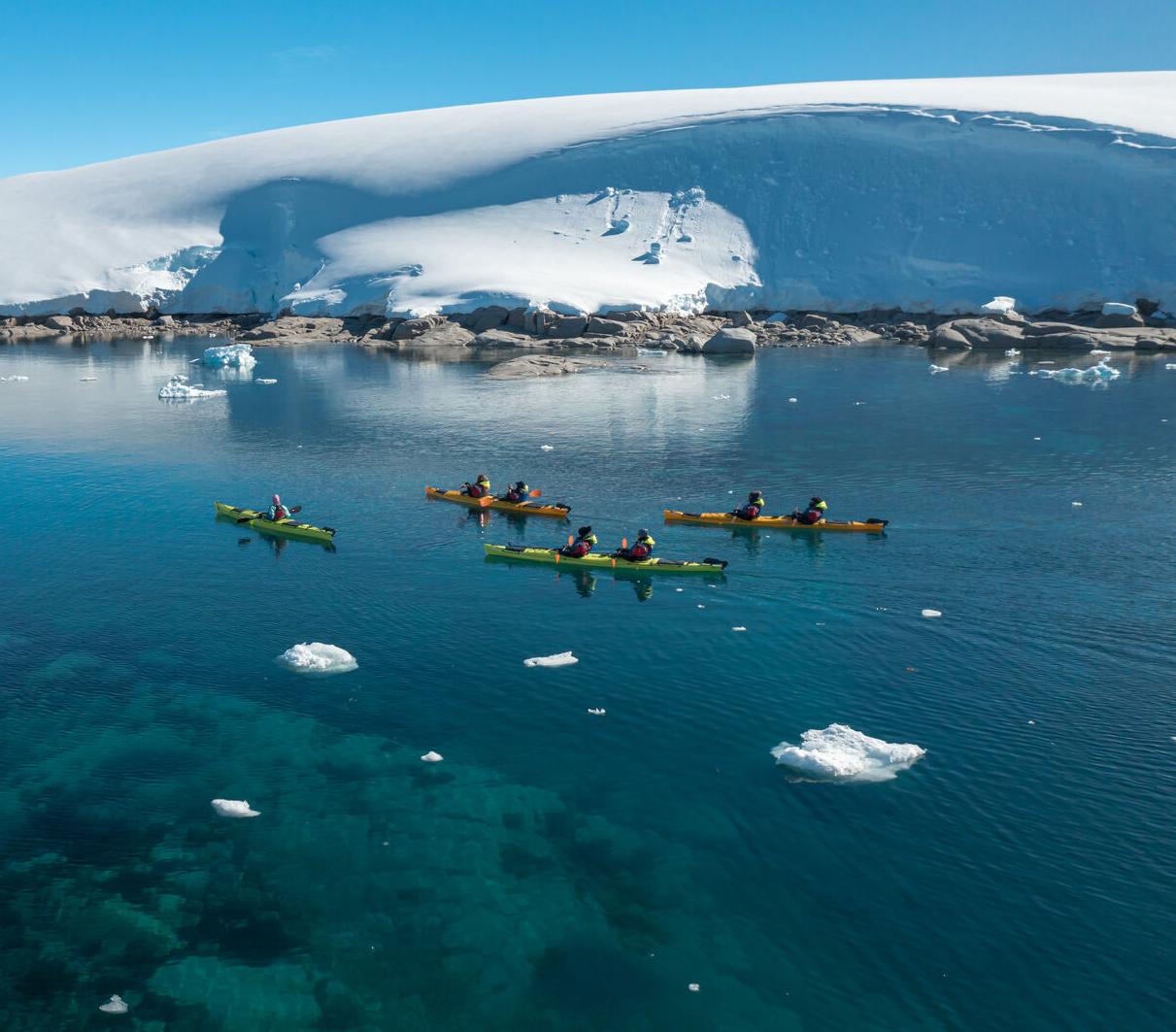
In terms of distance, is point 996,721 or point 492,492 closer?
point 996,721

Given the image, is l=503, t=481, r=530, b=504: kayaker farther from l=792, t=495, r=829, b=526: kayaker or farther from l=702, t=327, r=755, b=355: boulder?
l=702, t=327, r=755, b=355: boulder

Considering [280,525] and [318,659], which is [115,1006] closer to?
[318,659]

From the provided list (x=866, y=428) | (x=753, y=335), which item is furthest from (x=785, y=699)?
(x=753, y=335)

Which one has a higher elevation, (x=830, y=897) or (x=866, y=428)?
(x=866, y=428)

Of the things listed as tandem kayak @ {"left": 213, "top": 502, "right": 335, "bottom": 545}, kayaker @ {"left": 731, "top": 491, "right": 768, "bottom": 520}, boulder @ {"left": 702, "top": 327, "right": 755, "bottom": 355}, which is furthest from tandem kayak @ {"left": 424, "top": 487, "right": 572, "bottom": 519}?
boulder @ {"left": 702, "top": 327, "right": 755, "bottom": 355}

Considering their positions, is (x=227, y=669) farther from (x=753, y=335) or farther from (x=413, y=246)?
(x=413, y=246)


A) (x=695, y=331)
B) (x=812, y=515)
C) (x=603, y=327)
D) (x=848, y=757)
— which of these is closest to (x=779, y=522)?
(x=812, y=515)
